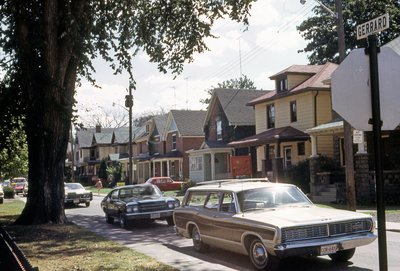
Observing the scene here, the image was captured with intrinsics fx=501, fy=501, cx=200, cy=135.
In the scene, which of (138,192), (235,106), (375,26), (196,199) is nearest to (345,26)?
(235,106)

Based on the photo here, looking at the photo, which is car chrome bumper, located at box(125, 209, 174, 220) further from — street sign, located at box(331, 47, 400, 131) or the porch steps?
street sign, located at box(331, 47, 400, 131)

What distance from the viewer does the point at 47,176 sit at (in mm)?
16953

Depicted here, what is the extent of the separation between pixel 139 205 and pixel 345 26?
117 ft

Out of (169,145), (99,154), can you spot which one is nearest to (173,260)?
(169,145)

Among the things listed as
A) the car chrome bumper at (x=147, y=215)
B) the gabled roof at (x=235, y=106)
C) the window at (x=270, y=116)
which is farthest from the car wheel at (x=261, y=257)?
the gabled roof at (x=235, y=106)

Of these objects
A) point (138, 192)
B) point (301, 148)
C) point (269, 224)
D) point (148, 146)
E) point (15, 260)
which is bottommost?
point (15, 260)

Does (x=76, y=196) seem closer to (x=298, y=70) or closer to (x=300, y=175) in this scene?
(x=300, y=175)

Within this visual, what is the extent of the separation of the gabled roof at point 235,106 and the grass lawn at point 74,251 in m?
28.1

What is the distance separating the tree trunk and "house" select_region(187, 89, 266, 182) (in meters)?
25.7

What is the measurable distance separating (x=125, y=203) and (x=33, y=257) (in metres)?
6.39

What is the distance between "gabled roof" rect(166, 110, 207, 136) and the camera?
52.4 metres

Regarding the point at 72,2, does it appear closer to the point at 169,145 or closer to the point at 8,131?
the point at 8,131

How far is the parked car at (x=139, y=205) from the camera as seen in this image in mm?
16719

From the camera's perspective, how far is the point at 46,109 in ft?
55.5
